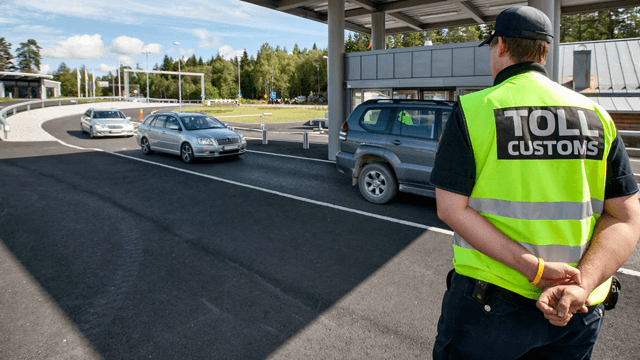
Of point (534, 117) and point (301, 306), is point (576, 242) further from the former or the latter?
point (301, 306)

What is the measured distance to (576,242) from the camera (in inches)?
62.4

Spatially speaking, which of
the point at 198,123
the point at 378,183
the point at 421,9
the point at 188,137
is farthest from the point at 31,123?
the point at 378,183

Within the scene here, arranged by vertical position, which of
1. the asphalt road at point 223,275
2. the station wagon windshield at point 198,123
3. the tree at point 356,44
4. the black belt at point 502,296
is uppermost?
the tree at point 356,44

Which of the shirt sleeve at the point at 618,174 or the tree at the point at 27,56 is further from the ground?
the tree at the point at 27,56

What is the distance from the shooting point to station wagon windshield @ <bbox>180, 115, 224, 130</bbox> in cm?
1430

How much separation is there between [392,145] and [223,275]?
4697mm

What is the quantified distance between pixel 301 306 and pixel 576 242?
2.95m

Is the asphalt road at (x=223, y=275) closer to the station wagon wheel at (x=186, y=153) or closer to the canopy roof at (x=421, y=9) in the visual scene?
the station wagon wheel at (x=186, y=153)

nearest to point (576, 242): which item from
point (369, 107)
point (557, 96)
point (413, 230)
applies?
point (557, 96)

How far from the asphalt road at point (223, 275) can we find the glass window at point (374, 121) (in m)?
1.52

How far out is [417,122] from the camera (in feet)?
26.9

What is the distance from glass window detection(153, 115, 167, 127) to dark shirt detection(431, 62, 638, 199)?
14.6 m

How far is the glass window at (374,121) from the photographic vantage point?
28.3 ft

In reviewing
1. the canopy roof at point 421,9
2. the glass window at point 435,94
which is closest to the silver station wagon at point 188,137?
the canopy roof at point 421,9
